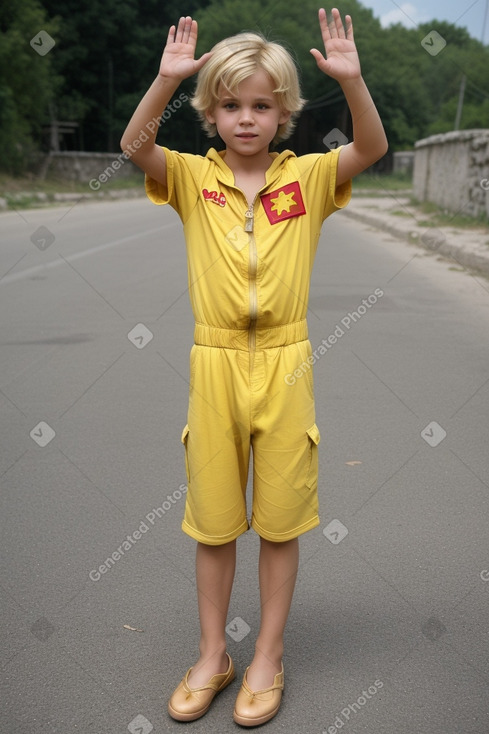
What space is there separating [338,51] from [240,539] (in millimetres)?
1954

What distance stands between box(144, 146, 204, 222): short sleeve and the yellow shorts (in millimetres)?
350

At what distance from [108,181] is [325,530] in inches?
1657

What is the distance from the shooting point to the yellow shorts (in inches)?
89.8

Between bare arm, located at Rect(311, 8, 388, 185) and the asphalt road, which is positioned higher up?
bare arm, located at Rect(311, 8, 388, 185)

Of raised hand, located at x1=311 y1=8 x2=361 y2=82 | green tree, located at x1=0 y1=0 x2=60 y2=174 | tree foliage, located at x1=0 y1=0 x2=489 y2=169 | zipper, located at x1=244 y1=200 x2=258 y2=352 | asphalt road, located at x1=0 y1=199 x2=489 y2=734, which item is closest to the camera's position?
raised hand, located at x1=311 y1=8 x2=361 y2=82

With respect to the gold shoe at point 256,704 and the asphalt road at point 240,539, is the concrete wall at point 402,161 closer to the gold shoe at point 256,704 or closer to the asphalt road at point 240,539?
the asphalt road at point 240,539

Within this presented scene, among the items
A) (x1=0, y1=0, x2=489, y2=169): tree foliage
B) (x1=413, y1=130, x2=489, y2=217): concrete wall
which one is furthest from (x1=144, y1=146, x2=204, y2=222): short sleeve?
(x1=0, y1=0, x2=489, y2=169): tree foliage

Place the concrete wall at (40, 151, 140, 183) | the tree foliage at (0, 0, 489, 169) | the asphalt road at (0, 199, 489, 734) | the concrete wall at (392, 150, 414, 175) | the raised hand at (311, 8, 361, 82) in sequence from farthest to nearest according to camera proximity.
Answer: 1. the concrete wall at (392, 150, 414, 175)
2. the concrete wall at (40, 151, 140, 183)
3. the tree foliage at (0, 0, 489, 169)
4. the asphalt road at (0, 199, 489, 734)
5. the raised hand at (311, 8, 361, 82)

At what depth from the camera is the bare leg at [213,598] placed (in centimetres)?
244

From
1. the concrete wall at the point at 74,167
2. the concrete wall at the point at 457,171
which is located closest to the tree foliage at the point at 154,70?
the concrete wall at the point at 74,167

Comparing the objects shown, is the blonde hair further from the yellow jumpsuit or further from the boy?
the yellow jumpsuit

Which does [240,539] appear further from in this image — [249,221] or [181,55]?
[181,55]

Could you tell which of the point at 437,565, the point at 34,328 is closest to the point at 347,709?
the point at 437,565

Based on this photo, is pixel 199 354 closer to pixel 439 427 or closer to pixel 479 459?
pixel 479 459
